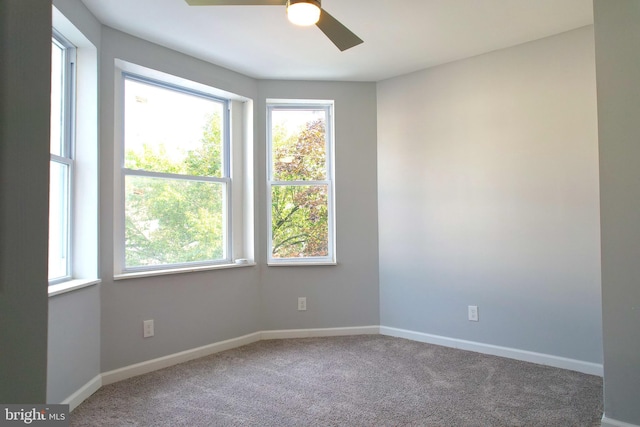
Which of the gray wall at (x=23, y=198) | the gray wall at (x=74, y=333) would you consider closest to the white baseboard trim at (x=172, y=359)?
the gray wall at (x=74, y=333)

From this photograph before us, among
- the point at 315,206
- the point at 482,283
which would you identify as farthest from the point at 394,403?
the point at 315,206

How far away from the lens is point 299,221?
3.81 meters

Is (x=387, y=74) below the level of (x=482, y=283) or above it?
above

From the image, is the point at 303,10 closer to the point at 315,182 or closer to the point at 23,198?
the point at 23,198

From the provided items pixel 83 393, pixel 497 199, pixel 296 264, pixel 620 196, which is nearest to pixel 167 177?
pixel 296 264

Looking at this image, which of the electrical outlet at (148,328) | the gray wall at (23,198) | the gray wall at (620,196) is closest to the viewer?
the gray wall at (23,198)

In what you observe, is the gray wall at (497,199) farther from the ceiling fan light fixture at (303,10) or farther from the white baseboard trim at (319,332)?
the ceiling fan light fixture at (303,10)

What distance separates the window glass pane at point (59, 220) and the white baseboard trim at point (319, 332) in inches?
72.1

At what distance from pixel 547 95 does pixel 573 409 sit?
214cm

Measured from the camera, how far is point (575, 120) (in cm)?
279

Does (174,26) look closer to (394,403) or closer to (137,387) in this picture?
(137,387)

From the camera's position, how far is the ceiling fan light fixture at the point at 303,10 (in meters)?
1.64

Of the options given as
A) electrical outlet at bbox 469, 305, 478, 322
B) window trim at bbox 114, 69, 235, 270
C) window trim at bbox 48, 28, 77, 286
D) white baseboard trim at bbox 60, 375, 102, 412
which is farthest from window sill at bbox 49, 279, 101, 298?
electrical outlet at bbox 469, 305, 478, 322

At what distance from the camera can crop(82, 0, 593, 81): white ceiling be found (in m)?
2.46
